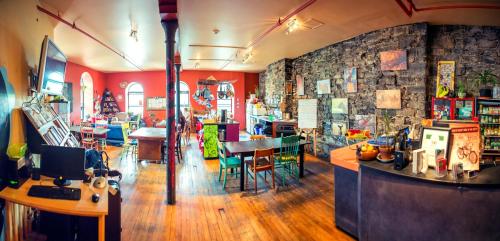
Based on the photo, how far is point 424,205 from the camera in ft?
6.81

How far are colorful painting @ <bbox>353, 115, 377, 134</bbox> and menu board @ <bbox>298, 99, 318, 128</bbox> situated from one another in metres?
1.42

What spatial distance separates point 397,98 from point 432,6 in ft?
5.53

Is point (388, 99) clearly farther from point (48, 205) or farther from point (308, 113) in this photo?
point (48, 205)

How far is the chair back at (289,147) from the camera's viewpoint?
4.70 m

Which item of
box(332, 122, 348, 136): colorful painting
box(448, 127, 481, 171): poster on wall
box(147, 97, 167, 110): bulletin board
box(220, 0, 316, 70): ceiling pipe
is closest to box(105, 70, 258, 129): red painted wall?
box(147, 97, 167, 110): bulletin board

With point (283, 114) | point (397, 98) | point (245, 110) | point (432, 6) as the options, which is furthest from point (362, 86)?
point (245, 110)

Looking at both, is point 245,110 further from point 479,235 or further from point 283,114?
point 479,235

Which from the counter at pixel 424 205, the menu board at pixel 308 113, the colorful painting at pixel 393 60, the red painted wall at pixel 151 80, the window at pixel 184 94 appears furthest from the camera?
the window at pixel 184 94

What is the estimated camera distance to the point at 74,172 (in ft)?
8.08

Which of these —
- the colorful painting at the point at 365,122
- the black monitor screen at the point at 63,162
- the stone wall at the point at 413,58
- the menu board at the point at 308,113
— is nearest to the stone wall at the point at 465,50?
the stone wall at the point at 413,58

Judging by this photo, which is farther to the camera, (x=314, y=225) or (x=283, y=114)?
(x=283, y=114)

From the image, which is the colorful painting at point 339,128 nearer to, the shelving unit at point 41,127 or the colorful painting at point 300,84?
the colorful painting at point 300,84

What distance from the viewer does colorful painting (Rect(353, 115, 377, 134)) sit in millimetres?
5389

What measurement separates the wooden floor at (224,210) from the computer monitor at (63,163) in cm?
99
